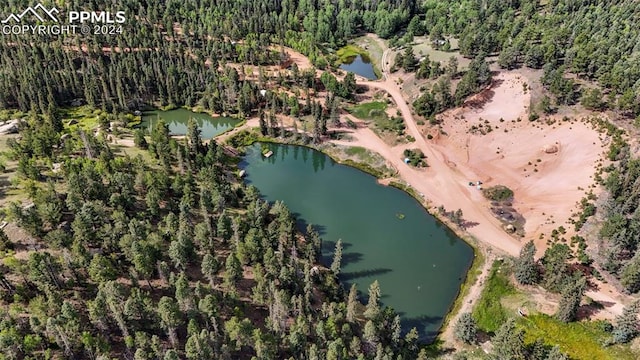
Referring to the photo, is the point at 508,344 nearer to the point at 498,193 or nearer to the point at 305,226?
the point at 498,193

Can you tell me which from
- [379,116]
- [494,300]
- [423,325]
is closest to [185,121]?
[379,116]

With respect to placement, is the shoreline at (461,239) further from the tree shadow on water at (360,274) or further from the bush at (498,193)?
the tree shadow on water at (360,274)

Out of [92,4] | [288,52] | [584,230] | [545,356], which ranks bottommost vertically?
[545,356]

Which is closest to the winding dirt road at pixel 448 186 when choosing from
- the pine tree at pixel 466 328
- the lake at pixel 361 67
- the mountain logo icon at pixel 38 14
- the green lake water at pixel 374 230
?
the green lake water at pixel 374 230

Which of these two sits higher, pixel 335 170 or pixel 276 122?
pixel 276 122

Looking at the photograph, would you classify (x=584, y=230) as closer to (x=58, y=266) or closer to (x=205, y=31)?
(x=58, y=266)

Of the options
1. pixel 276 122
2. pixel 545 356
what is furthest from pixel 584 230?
pixel 276 122
